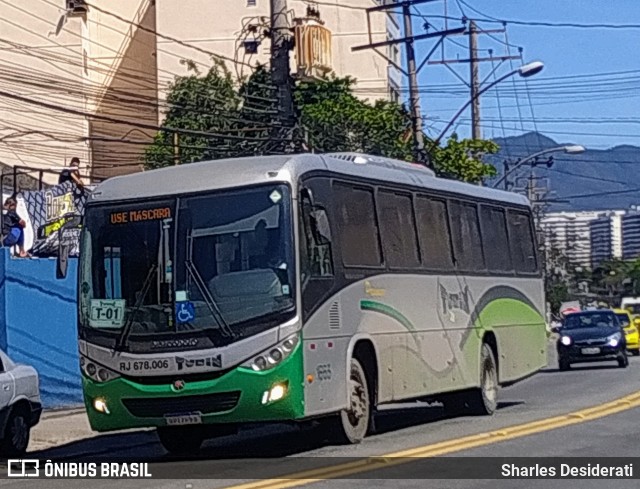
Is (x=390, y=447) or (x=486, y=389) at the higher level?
(x=486, y=389)

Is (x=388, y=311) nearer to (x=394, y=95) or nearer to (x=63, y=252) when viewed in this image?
(x=63, y=252)

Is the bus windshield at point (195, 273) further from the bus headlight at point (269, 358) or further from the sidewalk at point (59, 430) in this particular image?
the sidewalk at point (59, 430)

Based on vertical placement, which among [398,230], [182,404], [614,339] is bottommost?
[182,404]

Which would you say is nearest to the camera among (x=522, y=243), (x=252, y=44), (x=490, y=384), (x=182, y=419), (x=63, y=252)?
(x=182, y=419)

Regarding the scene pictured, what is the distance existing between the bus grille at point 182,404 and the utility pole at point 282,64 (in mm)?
10839

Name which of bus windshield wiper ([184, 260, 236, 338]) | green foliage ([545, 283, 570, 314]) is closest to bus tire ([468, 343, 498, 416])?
bus windshield wiper ([184, 260, 236, 338])

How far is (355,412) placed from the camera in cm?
1442

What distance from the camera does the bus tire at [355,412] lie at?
14.2 m

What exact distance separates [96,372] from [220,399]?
1.47m

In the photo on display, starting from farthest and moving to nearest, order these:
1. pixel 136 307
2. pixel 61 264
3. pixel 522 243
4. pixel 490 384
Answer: pixel 61 264, pixel 522 243, pixel 490 384, pixel 136 307

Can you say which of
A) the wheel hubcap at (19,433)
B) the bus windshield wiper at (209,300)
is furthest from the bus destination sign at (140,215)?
the wheel hubcap at (19,433)

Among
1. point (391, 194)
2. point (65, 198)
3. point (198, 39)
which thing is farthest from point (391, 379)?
point (198, 39)

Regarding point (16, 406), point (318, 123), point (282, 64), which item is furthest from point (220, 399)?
point (318, 123)

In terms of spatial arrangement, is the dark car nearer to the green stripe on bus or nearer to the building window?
the green stripe on bus
